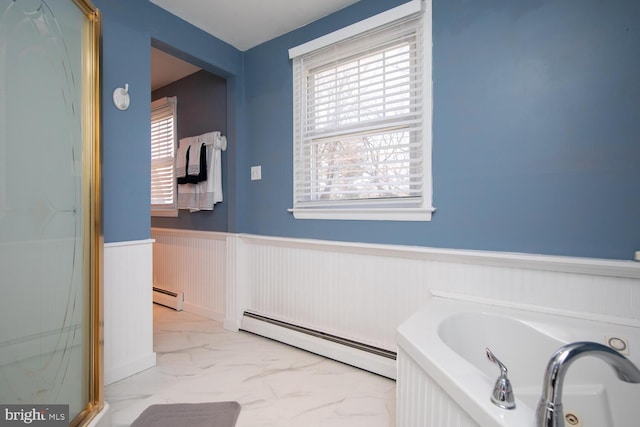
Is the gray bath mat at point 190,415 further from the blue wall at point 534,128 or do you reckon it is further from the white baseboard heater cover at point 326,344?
the blue wall at point 534,128

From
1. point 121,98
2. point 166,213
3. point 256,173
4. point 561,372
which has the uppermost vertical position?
point 121,98

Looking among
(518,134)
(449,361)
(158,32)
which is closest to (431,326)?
(449,361)

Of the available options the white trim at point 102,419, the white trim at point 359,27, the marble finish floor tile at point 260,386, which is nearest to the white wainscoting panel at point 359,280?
the marble finish floor tile at point 260,386

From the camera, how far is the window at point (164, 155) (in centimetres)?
316

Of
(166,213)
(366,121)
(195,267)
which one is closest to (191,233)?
(195,267)

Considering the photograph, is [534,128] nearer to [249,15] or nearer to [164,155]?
[249,15]

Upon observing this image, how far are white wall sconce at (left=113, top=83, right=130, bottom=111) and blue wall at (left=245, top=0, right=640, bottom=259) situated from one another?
159 cm

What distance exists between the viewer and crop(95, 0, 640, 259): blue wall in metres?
1.28

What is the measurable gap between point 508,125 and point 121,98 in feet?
7.16

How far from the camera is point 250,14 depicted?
212 centimetres

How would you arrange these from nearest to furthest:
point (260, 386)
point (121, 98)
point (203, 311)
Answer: point (260, 386) < point (121, 98) < point (203, 311)

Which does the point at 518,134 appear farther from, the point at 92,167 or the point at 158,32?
the point at 158,32

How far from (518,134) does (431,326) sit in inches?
40.4

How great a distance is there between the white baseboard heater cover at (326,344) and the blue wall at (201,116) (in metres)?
0.90
